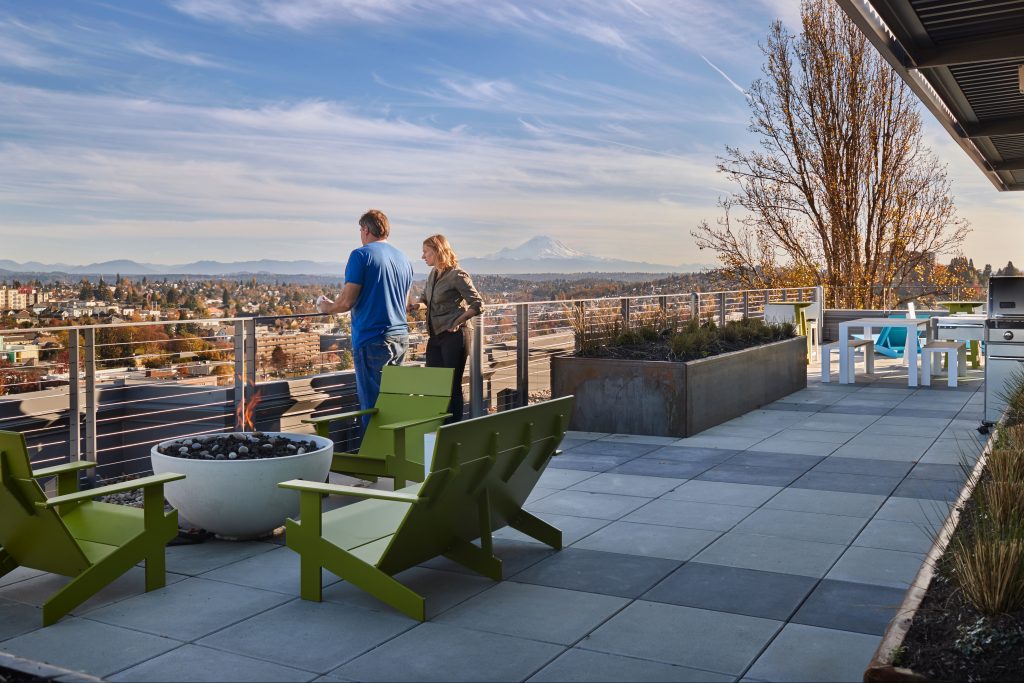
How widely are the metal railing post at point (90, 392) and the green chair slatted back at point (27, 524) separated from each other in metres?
1.83

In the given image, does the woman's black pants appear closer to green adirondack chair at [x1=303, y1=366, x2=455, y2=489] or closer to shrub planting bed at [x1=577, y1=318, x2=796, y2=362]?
green adirondack chair at [x1=303, y1=366, x2=455, y2=489]

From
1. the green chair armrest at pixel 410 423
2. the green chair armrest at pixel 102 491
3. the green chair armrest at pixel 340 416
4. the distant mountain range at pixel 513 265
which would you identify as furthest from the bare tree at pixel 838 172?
the green chair armrest at pixel 102 491

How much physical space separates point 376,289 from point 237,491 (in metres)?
2.50

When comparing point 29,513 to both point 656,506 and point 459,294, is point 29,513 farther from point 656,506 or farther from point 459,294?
point 459,294

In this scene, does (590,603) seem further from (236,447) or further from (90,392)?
(90,392)

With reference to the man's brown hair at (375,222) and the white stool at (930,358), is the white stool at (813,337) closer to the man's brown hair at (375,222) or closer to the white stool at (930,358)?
the white stool at (930,358)

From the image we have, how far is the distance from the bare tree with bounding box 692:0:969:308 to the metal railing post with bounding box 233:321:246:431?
65.5 ft

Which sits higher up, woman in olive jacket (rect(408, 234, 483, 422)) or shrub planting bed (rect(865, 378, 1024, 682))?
woman in olive jacket (rect(408, 234, 483, 422))

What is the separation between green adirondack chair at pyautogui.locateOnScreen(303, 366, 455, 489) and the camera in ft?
20.9

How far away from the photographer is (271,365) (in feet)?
27.0

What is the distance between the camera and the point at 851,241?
979 inches

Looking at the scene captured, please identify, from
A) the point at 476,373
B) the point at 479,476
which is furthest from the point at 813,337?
the point at 479,476

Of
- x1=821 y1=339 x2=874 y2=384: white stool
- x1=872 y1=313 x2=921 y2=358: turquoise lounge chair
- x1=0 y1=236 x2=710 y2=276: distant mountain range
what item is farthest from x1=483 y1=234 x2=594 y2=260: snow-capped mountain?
x1=821 y1=339 x2=874 y2=384: white stool

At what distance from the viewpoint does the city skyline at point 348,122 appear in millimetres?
33000
